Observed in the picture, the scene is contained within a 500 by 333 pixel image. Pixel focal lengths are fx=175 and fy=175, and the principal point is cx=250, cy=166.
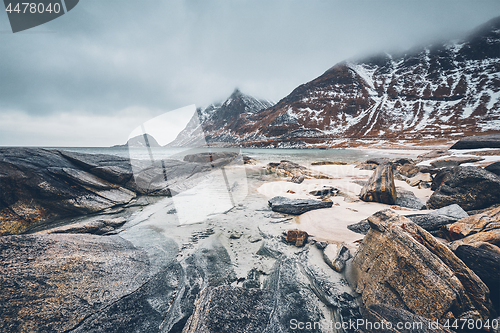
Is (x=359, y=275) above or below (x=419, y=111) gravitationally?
below

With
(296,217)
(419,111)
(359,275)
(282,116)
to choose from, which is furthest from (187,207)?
(419,111)

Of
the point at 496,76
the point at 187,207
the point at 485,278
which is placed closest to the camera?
the point at 485,278

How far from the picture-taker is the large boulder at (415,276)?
2.34 metres

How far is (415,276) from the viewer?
2707 mm

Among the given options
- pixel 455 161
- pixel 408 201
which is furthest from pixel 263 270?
pixel 455 161

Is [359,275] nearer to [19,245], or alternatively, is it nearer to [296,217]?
[296,217]

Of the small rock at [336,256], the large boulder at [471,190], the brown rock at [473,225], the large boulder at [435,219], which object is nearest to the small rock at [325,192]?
the large boulder at [471,190]

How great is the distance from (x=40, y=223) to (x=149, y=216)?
4.08 m

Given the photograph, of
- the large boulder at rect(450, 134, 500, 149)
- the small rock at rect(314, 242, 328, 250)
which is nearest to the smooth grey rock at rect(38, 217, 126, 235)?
the small rock at rect(314, 242, 328, 250)

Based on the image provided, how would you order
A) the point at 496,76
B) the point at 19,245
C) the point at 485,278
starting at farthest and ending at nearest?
the point at 496,76 → the point at 19,245 → the point at 485,278

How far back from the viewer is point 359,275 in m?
3.38

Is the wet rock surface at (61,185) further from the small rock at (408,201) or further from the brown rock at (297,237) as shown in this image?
the small rock at (408,201)

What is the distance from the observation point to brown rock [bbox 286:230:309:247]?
4.84m

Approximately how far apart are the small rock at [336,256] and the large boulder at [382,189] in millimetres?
4555
